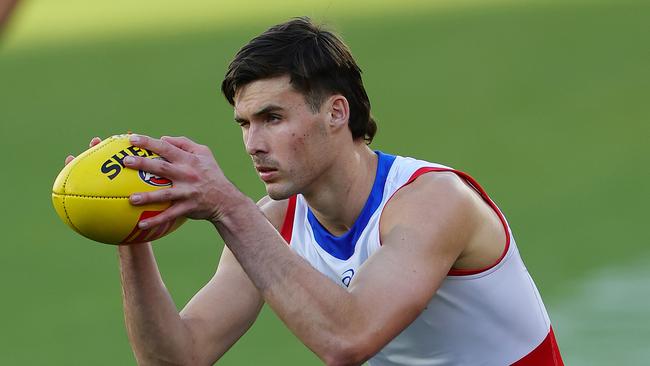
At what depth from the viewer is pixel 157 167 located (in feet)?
12.5

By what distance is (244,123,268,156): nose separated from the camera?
14.8 feet

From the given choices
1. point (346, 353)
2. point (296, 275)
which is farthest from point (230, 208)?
point (346, 353)

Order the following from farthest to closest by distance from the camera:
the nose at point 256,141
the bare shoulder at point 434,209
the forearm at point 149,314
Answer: the forearm at point 149,314 < the nose at point 256,141 < the bare shoulder at point 434,209

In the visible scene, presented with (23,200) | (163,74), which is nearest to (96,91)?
(163,74)

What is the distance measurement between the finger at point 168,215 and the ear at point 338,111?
1042 mm

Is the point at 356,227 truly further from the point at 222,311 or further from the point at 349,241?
the point at 222,311

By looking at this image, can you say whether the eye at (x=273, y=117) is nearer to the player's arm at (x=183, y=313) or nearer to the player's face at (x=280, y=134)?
the player's face at (x=280, y=134)

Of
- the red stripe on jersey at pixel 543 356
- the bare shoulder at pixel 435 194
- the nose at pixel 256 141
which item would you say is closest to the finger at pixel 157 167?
the nose at pixel 256 141

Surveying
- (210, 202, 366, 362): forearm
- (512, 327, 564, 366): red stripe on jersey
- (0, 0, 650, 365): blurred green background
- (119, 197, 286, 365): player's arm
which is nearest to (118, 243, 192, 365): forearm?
(119, 197, 286, 365): player's arm

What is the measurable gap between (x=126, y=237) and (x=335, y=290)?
696 millimetres

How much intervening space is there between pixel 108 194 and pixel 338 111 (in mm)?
1201

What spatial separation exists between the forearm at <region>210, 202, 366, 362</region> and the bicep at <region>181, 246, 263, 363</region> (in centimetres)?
96

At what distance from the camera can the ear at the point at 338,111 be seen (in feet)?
15.7

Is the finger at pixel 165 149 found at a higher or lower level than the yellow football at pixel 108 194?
higher
